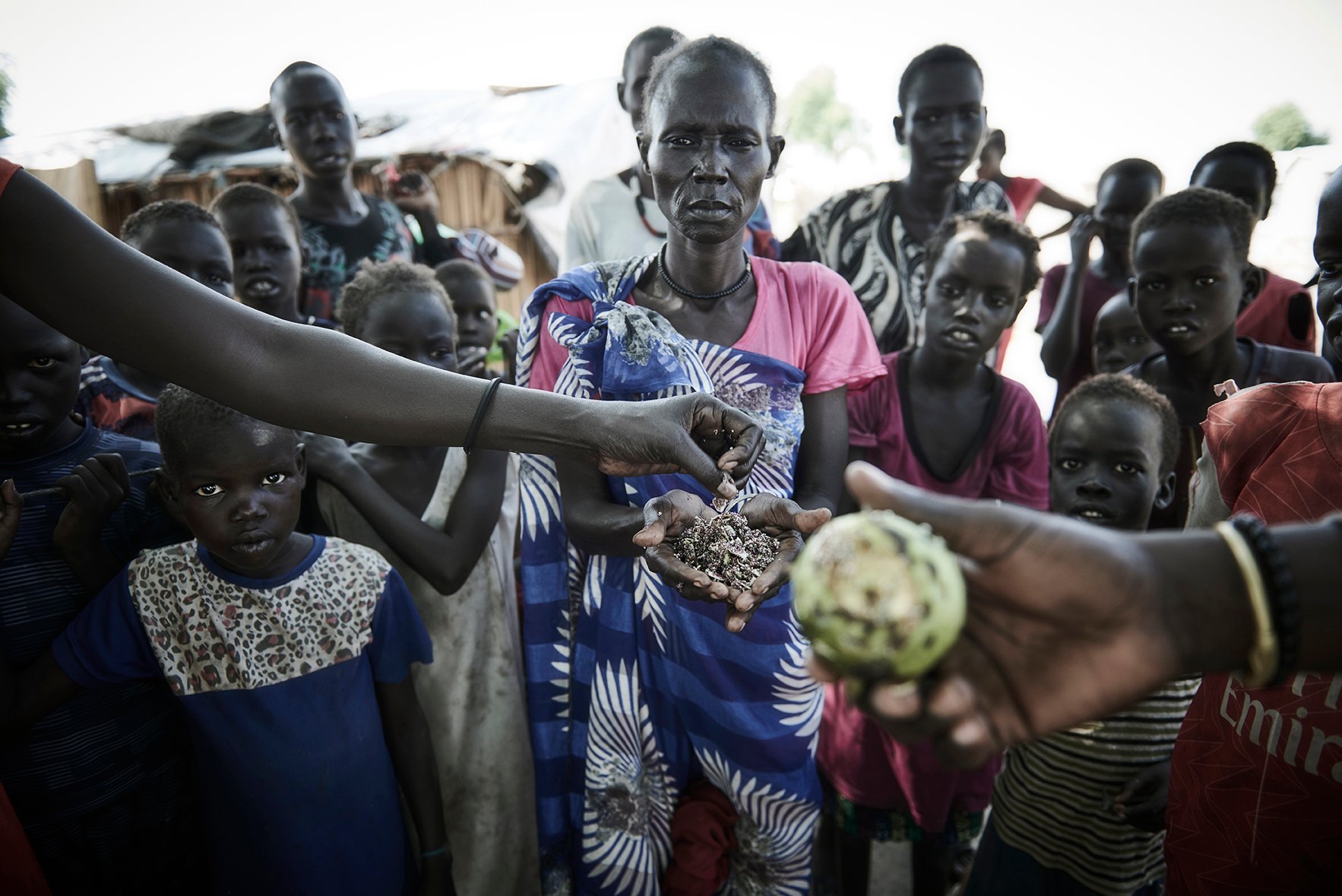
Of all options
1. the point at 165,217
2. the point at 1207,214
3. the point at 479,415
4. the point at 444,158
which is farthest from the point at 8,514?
the point at 444,158

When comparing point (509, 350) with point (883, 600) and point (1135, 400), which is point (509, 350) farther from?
point (883, 600)

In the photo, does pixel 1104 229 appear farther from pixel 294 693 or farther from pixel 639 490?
pixel 294 693

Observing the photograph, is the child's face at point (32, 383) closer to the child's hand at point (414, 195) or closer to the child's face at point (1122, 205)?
the child's hand at point (414, 195)

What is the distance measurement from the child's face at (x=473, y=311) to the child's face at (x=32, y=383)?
1785 mm

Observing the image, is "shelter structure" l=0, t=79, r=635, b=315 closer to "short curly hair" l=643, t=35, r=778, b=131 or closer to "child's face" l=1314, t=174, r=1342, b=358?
"short curly hair" l=643, t=35, r=778, b=131

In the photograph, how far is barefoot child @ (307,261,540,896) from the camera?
8.16 feet

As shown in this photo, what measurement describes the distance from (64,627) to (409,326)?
4.48 feet

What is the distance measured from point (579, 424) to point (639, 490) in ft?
1.42

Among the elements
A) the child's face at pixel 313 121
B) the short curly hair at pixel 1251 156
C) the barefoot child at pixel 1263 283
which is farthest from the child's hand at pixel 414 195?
the short curly hair at pixel 1251 156

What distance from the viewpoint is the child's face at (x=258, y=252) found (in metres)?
3.21

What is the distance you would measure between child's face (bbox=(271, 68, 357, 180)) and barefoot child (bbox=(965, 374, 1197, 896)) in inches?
145

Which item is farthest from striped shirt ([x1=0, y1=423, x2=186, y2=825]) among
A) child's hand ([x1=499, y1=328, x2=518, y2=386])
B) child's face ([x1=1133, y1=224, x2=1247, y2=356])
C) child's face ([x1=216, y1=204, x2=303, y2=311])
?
child's face ([x1=1133, y1=224, x2=1247, y2=356])

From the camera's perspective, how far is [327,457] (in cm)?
248

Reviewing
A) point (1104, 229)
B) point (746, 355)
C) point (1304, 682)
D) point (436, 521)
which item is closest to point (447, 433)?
point (746, 355)
